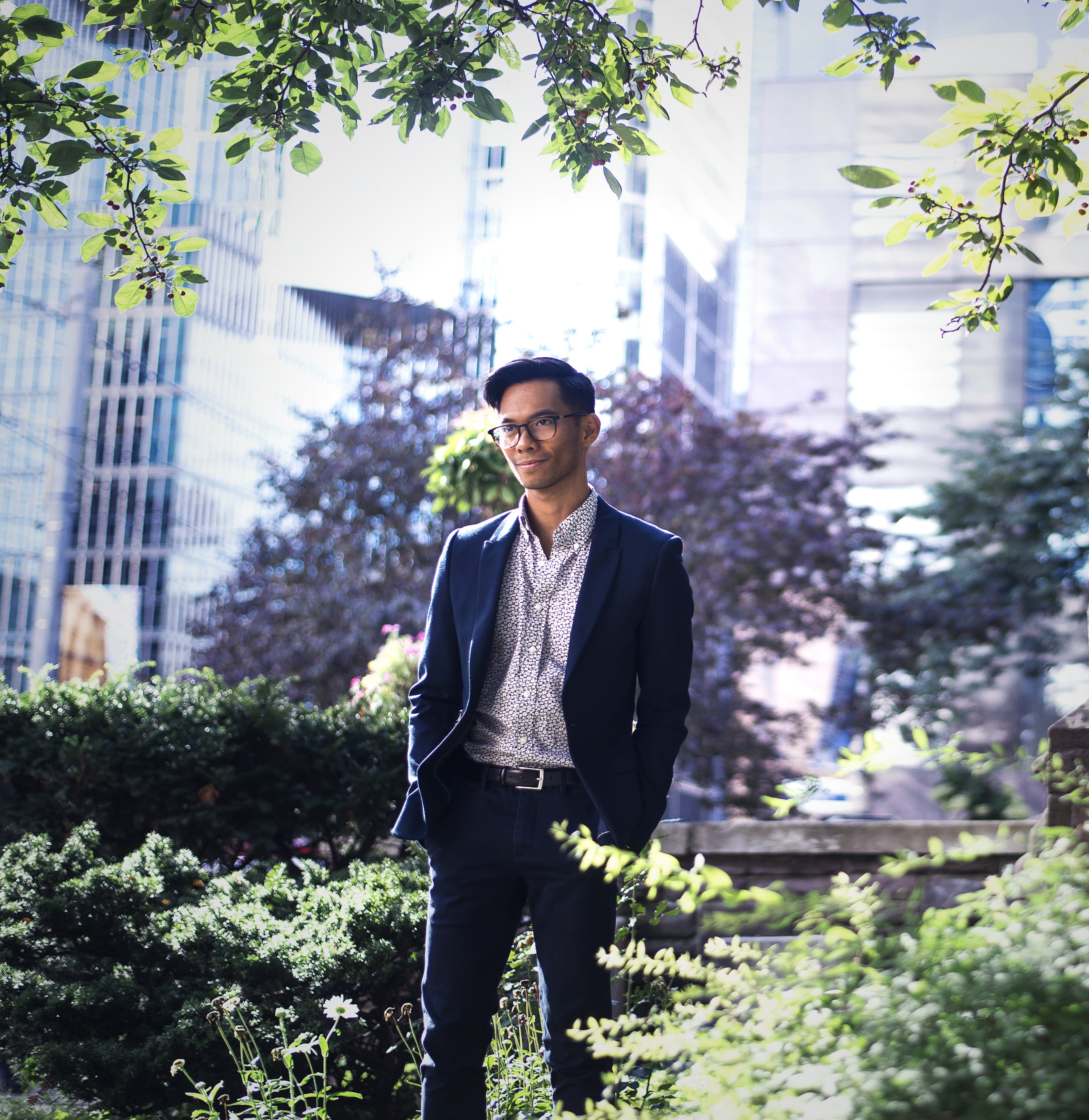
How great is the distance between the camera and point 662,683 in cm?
264

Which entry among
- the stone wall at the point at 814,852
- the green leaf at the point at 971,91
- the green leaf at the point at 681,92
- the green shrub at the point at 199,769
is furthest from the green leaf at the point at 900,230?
the green shrub at the point at 199,769

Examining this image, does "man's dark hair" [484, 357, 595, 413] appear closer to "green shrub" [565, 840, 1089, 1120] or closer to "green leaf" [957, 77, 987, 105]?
"green leaf" [957, 77, 987, 105]

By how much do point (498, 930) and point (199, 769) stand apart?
9.44 ft

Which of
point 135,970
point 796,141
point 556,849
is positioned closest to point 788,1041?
point 556,849

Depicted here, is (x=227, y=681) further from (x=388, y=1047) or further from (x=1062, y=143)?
(x=1062, y=143)

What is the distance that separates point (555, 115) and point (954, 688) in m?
16.4

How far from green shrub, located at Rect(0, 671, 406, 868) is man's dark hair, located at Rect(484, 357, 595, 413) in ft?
9.61

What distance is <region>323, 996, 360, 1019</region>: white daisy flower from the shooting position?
305 centimetres

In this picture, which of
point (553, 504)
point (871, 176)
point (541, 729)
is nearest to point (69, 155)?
point (553, 504)

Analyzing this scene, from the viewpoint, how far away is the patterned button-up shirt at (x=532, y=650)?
8.61ft

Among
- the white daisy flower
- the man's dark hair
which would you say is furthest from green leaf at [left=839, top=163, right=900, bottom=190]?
the white daisy flower

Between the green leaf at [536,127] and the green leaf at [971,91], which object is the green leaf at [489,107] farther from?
the green leaf at [971,91]

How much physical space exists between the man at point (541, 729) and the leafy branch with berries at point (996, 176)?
1063 mm

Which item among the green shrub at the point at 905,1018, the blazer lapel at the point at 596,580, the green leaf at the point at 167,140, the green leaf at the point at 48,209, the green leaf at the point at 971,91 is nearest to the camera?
the green shrub at the point at 905,1018
